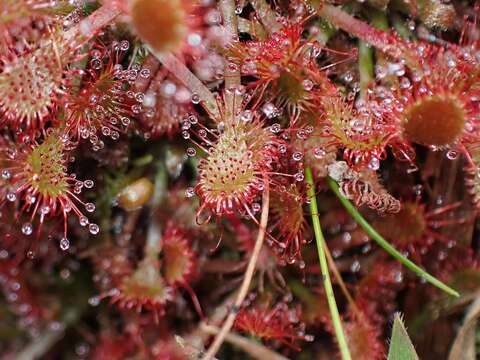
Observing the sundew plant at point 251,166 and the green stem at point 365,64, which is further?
the green stem at point 365,64

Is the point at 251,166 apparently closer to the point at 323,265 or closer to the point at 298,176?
the point at 298,176

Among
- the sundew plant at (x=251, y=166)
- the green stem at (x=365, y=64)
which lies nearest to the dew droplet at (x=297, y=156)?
the sundew plant at (x=251, y=166)

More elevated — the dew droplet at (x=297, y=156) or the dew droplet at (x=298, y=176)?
the dew droplet at (x=297, y=156)

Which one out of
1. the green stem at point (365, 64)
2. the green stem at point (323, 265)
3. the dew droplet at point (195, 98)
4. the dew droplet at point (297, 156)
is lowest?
the green stem at point (323, 265)

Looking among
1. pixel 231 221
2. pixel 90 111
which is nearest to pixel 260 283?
pixel 231 221

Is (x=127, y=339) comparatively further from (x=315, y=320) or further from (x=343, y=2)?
(x=343, y=2)

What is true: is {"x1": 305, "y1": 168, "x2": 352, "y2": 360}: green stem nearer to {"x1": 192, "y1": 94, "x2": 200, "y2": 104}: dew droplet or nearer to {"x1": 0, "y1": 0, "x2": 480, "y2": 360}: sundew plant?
{"x1": 0, "y1": 0, "x2": 480, "y2": 360}: sundew plant

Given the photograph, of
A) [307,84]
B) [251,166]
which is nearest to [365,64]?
[307,84]

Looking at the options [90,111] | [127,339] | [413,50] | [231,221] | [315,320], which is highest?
[413,50]

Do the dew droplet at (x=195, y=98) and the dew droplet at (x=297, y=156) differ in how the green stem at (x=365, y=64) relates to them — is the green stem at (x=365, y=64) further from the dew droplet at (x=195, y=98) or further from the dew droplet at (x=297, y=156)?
the dew droplet at (x=195, y=98)
